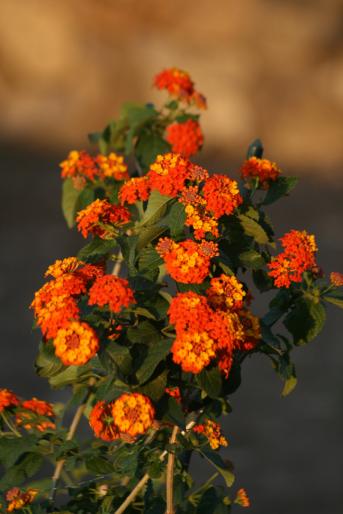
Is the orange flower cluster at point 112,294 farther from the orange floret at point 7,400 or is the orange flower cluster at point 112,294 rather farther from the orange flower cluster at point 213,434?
the orange floret at point 7,400

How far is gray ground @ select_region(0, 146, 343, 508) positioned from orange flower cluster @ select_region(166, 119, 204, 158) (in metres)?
1.75

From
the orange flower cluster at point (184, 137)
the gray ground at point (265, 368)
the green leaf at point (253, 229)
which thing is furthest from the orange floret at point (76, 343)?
the gray ground at point (265, 368)

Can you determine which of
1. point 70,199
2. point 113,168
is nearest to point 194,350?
point 113,168

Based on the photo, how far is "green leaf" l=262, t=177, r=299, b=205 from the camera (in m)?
2.19

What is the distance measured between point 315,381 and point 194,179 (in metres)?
2.78

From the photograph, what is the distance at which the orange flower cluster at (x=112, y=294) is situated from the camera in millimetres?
1757

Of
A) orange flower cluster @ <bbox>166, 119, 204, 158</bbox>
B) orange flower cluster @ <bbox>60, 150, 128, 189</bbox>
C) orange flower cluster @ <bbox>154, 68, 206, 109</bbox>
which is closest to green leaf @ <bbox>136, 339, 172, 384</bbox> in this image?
orange flower cluster @ <bbox>60, 150, 128, 189</bbox>

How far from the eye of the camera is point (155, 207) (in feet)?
6.46

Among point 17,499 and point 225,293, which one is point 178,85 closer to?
point 225,293

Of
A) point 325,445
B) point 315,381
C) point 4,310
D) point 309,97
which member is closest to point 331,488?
point 325,445

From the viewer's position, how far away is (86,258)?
203cm

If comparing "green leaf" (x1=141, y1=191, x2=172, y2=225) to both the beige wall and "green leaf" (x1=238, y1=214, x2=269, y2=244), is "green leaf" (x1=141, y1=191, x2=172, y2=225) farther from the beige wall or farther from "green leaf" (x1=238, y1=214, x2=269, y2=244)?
the beige wall

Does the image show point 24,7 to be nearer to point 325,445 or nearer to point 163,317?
point 325,445

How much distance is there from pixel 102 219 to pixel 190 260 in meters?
0.28
